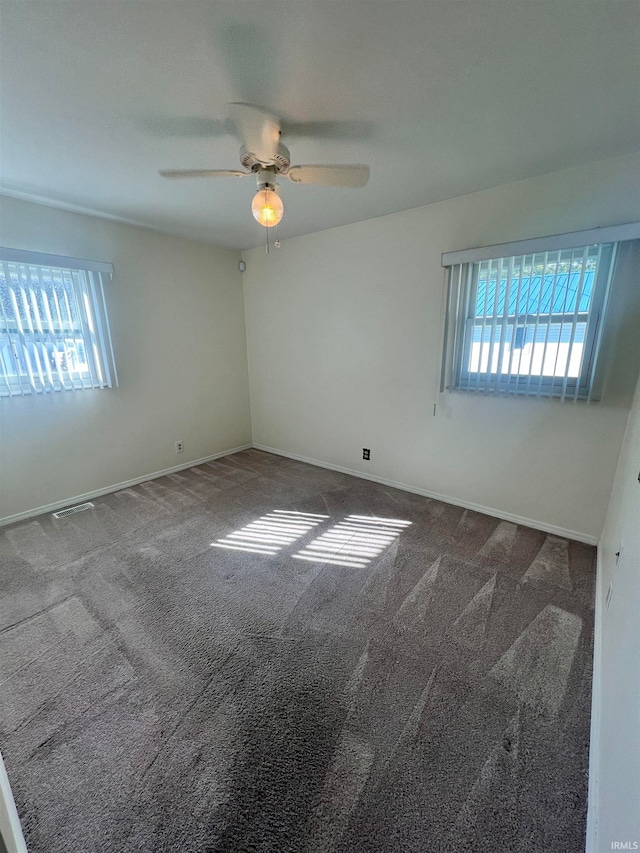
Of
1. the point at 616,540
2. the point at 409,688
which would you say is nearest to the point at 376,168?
A: the point at 616,540

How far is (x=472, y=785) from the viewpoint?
41.7 inches

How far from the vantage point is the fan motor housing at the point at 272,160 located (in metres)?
1.50

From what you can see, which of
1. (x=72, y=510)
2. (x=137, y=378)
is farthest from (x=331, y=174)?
(x=72, y=510)

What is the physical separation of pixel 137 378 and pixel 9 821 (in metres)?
2.93

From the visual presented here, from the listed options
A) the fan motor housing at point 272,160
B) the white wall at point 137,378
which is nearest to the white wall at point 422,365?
the white wall at point 137,378

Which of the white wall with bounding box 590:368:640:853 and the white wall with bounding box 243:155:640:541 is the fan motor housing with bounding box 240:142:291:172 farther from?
the white wall with bounding box 590:368:640:853

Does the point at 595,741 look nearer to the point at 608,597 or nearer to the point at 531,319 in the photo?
the point at 608,597

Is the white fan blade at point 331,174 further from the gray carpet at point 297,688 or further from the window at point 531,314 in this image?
the gray carpet at point 297,688

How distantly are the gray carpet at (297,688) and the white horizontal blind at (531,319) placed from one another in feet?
3.75

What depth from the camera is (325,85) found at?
132 cm

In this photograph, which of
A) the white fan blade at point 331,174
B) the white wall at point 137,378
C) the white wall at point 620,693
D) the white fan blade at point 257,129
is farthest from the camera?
the white wall at point 137,378

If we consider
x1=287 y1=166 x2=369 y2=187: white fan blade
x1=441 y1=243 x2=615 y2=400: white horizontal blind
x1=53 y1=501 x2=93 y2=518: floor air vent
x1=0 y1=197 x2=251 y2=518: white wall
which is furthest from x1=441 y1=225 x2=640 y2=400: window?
x1=53 y1=501 x2=93 y2=518: floor air vent

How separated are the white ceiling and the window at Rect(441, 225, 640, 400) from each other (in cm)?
49

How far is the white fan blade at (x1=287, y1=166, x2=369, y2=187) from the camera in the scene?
5.07ft
